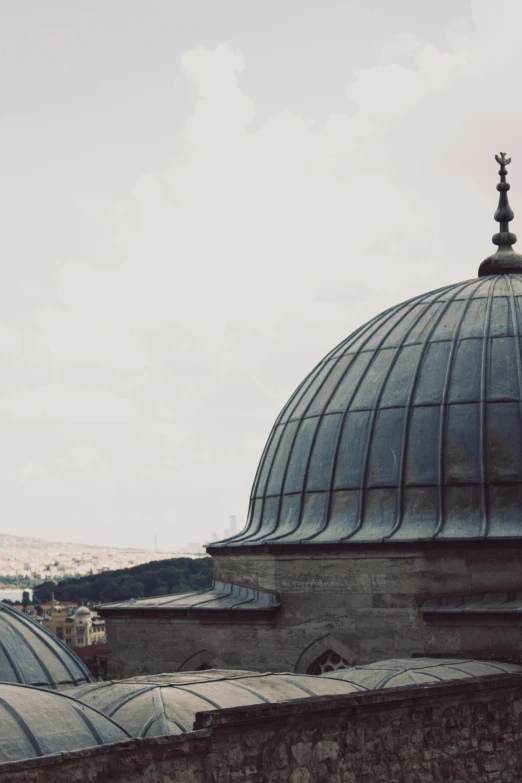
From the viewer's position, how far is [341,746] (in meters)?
11.6

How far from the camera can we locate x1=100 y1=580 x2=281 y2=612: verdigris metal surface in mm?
18969

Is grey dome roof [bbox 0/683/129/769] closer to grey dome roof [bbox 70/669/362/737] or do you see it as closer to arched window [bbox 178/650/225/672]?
grey dome roof [bbox 70/669/362/737]

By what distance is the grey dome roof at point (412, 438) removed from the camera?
59.2 ft

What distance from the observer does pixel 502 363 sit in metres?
19.1

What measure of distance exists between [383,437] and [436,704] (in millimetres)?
6875

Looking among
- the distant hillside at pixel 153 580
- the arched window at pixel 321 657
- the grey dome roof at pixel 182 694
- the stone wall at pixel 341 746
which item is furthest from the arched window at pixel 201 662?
the distant hillside at pixel 153 580

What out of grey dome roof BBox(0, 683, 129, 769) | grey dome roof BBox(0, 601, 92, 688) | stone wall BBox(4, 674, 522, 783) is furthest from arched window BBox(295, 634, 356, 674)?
grey dome roof BBox(0, 683, 129, 769)

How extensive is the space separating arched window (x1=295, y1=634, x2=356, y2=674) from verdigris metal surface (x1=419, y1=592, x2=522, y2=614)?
5.72 ft

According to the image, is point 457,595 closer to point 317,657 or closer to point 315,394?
point 317,657

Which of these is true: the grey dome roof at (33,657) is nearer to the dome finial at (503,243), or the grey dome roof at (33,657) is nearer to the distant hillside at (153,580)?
the dome finial at (503,243)

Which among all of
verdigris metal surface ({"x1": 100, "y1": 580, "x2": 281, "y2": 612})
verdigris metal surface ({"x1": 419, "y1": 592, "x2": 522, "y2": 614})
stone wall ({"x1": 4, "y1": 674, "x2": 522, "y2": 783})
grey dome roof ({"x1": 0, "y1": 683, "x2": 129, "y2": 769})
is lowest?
stone wall ({"x1": 4, "y1": 674, "x2": 522, "y2": 783})

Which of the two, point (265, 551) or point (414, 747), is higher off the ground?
point (265, 551)

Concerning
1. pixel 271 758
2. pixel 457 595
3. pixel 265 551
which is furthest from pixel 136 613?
pixel 271 758

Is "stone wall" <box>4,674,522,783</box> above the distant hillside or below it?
below
